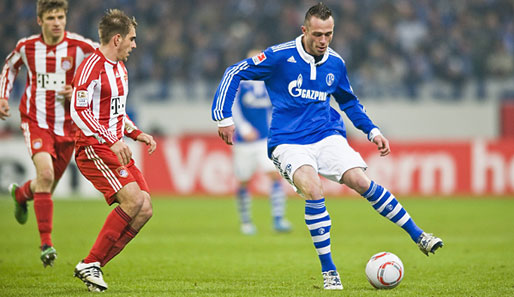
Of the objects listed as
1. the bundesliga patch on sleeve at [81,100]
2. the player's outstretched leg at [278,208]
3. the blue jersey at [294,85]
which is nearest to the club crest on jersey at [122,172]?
the bundesliga patch on sleeve at [81,100]

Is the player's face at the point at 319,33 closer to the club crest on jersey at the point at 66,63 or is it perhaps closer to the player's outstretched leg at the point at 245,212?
the club crest on jersey at the point at 66,63

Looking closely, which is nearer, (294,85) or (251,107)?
(294,85)

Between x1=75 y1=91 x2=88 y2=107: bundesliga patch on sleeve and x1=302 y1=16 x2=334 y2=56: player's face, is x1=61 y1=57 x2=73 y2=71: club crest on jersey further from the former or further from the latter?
x1=302 y1=16 x2=334 y2=56: player's face

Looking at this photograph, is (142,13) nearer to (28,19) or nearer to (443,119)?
(28,19)

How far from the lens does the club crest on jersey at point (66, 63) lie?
8.05 meters

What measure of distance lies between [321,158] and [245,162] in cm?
570

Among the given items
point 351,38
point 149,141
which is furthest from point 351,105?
point 351,38

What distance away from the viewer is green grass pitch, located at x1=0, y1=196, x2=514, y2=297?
656 cm

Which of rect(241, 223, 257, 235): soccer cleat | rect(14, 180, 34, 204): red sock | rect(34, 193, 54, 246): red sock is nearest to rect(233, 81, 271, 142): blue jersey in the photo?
rect(241, 223, 257, 235): soccer cleat

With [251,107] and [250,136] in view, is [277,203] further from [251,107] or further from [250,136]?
[251,107]

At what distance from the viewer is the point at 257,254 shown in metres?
9.19

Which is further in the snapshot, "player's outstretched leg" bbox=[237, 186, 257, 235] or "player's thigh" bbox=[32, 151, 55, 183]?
"player's outstretched leg" bbox=[237, 186, 257, 235]

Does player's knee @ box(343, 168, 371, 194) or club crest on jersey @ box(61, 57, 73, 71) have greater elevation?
club crest on jersey @ box(61, 57, 73, 71)

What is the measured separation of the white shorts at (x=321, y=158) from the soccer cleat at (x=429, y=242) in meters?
0.77
